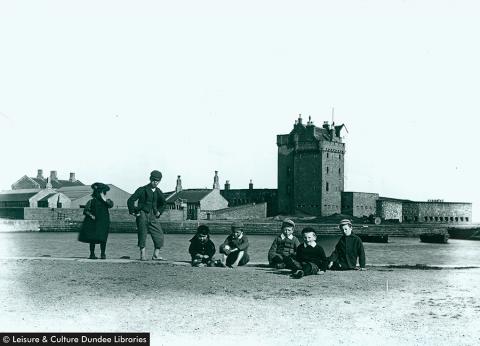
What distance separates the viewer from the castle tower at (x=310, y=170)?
64562 millimetres

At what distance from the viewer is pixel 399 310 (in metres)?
7.44

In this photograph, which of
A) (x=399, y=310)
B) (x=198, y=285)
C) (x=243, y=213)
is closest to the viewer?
(x=399, y=310)

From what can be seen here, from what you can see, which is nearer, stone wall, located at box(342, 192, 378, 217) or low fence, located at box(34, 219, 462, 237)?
low fence, located at box(34, 219, 462, 237)

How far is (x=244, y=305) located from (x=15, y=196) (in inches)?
2394

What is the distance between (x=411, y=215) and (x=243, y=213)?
18.8 m

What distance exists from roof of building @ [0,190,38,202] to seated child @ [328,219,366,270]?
55.7 metres

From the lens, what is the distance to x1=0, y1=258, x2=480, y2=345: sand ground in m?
6.30

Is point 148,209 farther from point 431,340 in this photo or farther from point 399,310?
point 431,340

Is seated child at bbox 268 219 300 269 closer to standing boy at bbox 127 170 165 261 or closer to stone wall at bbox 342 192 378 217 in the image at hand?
standing boy at bbox 127 170 165 261

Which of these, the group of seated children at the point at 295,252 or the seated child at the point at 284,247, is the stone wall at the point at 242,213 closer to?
the group of seated children at the point at 295,252

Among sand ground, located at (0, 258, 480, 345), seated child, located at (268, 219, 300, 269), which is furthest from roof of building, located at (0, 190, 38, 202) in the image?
seated child, located at (268, 219, 300, 269)

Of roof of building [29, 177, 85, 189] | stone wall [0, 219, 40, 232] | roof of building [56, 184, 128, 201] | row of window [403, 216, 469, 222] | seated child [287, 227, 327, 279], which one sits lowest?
stone wall [0, 219, 40, 232]

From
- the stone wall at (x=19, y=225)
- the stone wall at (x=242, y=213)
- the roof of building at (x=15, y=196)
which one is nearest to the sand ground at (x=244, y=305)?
the stone wall at (x=19, y=225)

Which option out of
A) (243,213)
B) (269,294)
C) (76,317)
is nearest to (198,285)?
(269,294)
